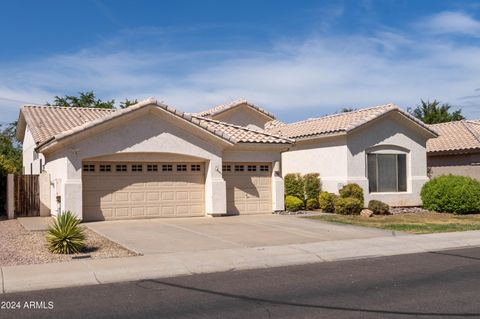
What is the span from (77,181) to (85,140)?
1432 mm

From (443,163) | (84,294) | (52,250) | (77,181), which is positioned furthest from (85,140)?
(443,163)

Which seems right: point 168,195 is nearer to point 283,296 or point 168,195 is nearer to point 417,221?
point 417,221

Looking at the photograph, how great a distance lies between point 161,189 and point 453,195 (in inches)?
488

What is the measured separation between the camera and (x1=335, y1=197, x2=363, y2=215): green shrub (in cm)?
2412

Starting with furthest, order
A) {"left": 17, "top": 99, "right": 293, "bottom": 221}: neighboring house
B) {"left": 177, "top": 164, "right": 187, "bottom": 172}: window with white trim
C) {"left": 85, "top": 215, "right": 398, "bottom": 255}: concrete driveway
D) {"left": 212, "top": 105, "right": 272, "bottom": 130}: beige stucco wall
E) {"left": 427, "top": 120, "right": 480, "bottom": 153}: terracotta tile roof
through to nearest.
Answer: {"left": 212, "top": 105, "right": 272, "bottom": 130}: beige stucco wall → {"left": 427, "top": 120, "right": 480, "bottom": 153}: terracotta tile roof → {"left": 177, "top": 164, "right": 187, "bottom": 172}: window with white trim → {"left": 17, "top": 99, "right": 293, "bottom": 221}: neighboring house → {"left": 85, "top": 215, "right": 398, "bottom": 255}: concrete driveway

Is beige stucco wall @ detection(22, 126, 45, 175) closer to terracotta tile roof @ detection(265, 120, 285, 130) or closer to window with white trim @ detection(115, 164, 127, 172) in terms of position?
window with white trim @ detection(115, 164, 127, 172)

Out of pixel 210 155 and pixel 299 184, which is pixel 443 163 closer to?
pixel 299 184

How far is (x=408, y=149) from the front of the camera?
2702 cm

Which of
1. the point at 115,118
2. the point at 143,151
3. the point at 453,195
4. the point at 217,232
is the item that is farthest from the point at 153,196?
the point at 453,195

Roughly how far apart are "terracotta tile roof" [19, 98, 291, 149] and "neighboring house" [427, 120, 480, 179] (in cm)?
1094

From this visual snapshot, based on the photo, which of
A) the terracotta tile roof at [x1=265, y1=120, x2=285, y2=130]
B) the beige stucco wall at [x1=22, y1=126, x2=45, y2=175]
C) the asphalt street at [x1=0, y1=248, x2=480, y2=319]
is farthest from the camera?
the terracotta tile roof at [x1=265, y1=120, x2=285, y2=130]

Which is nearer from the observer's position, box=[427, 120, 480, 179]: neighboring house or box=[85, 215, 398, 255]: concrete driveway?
box=[85, 215, 398, 255]: concrete driveway

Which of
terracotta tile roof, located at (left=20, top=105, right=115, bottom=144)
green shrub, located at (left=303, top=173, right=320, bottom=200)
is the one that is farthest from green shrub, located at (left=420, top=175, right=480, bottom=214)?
terracotta tile roof, located at (left=20, top=105, right=115, bottom=144)

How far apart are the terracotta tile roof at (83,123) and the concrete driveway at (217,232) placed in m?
3.34
